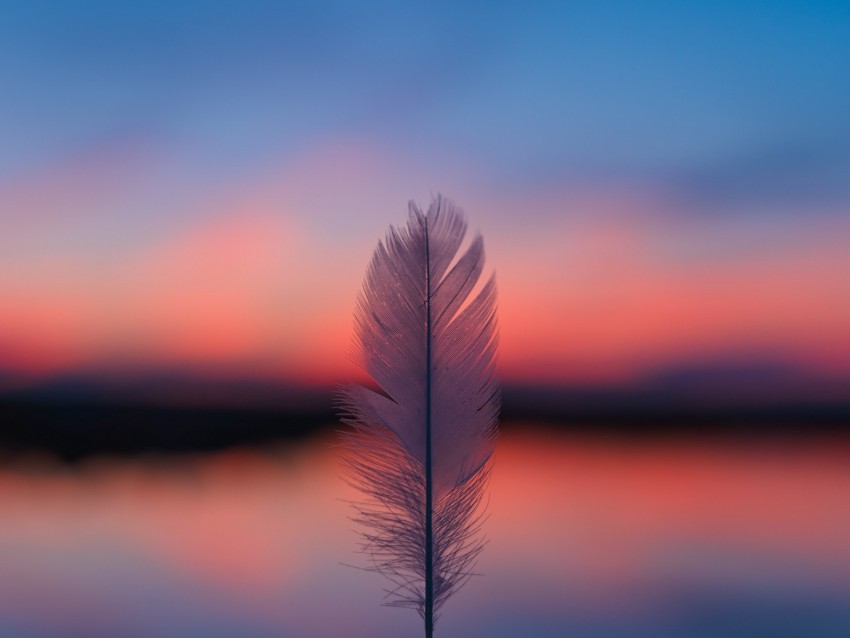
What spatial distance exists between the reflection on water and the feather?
0.43 metres

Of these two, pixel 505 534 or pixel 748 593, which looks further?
pixel 505 534

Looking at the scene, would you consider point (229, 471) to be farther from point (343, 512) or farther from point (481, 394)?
point (481, 394)

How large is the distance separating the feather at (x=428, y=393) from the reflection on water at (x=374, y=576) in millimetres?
428

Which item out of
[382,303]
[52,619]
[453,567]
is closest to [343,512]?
[52,619]

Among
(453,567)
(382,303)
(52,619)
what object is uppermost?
(382,303)

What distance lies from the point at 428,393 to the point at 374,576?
1990 mm

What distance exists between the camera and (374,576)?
169 inches

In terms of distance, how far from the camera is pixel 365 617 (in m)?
3.87

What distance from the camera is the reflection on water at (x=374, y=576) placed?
3.88 m

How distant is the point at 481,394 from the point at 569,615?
6.25 ft

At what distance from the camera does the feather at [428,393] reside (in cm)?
284

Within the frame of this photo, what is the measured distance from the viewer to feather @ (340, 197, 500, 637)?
2.84 metres

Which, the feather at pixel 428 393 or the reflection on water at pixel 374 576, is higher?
the feather at pixel 428 393

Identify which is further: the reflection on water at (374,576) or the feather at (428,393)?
the reflection on water at (374,576)
